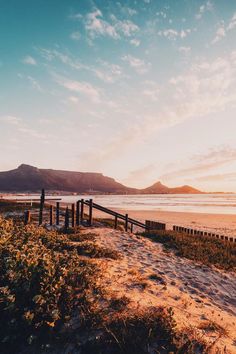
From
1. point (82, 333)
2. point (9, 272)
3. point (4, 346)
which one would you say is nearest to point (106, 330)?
point (82, 333)

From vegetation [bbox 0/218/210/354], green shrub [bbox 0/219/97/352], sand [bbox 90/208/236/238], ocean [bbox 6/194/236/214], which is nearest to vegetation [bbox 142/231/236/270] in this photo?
vegetation [bbox 0/218/210/354]

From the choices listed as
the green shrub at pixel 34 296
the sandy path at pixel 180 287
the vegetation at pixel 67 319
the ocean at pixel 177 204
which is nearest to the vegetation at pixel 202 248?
the sandy path at pixel 180 287

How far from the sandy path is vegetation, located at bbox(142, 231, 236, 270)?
94cm

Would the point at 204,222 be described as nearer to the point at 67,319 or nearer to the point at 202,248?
the point at 202,248

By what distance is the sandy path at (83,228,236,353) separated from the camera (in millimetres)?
5891

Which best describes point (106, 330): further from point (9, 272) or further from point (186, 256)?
point (186, 256)

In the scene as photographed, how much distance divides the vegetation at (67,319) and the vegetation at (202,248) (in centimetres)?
777

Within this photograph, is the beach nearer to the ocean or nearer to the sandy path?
the ocean

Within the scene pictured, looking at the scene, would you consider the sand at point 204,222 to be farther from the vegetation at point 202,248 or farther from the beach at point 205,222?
the vegetation at point 202,248

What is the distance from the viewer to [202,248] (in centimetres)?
1455

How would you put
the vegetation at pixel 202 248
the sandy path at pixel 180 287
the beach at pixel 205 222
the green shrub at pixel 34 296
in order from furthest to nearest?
the beach at pixel 205 222
the vegetation at pixel 202 248
the sandy path at pixel 180 287
the green shrub at pixel 34 296

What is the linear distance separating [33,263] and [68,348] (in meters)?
1.82

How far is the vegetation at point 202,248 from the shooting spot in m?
12.4

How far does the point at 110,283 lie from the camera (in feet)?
23.6
